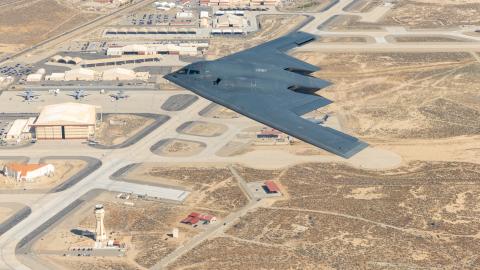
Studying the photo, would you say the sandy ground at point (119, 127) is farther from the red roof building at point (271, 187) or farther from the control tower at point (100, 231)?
the control tower at point (100, 231)

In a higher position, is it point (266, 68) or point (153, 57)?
point (266, 68)

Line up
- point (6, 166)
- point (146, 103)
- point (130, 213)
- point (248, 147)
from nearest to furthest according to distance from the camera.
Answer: point (130, 213) < point (6, 166) < point (248, 147) < point (146, 103)

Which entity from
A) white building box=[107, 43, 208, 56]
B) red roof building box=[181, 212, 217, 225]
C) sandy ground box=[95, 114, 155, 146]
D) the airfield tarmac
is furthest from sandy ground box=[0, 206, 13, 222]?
white building box=[107, 43, 208, 56]

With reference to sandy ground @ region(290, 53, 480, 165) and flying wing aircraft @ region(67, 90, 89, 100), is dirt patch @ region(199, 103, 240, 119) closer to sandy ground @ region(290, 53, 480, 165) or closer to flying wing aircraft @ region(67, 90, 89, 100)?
sandy ground @ region(290, 53, 480, 165)

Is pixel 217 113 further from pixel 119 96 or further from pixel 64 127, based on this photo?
pixel 64 127

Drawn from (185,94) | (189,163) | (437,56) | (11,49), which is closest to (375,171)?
(189,163)

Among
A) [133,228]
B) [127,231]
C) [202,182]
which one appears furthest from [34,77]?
[127,231]

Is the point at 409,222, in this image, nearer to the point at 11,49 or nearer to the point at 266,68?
the point at 266,68
